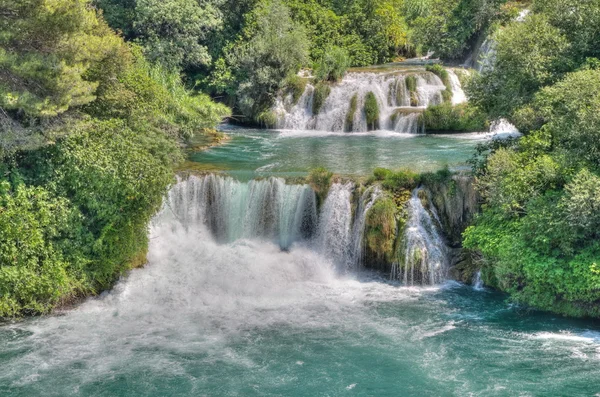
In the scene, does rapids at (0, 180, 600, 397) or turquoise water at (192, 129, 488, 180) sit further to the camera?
turquoise water at (192, 129, 488, 180)

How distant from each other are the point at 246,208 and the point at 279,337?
233 inches

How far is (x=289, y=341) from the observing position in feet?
46.6

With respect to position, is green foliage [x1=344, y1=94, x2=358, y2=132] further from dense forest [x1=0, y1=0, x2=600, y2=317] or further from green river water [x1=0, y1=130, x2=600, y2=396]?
green river water [x1=0, y1=130, x2=600, y2=396]

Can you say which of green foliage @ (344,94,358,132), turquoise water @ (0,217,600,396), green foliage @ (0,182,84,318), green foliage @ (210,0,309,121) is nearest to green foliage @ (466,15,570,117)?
turquoise water @ (0,217,600,396)

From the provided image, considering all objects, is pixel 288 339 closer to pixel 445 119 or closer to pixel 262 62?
pixel 445 119

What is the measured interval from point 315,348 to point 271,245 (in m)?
5.66

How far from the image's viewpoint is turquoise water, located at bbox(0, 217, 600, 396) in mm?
12398

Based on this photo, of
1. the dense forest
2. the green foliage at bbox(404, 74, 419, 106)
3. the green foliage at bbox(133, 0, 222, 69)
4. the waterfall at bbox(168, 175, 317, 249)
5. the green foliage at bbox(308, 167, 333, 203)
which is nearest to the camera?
the dense forest

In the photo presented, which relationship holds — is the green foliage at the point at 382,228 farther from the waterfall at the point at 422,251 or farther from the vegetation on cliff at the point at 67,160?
the vegetation on cliff at the point at 67,160

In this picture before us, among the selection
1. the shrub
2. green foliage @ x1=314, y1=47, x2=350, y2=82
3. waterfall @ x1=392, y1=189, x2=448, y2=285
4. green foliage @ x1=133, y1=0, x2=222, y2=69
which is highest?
green foliage @ x1=133, y1=0, x2=222, y2=69

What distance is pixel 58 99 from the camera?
594 inches

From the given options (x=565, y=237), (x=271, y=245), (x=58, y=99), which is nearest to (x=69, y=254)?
(x=58, y=99)

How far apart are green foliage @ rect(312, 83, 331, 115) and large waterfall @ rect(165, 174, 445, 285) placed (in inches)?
475

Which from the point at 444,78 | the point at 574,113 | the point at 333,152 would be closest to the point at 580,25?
the point at 574,113
